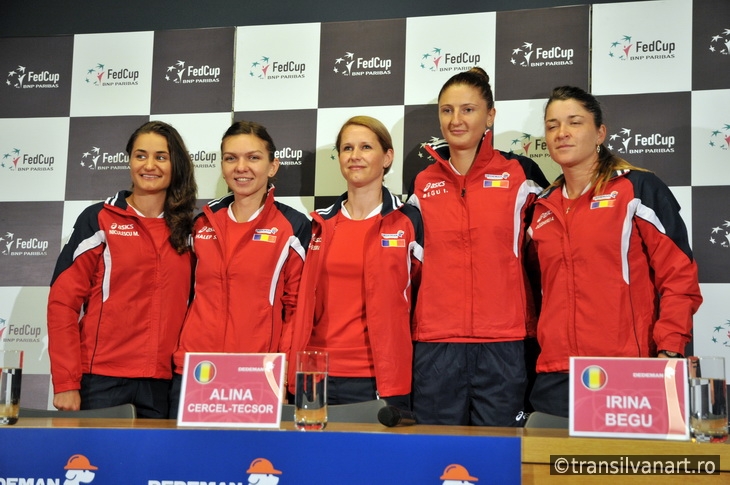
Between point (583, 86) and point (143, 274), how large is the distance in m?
2.15

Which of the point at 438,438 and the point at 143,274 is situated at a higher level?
the point at 143,274

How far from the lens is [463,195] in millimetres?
3172

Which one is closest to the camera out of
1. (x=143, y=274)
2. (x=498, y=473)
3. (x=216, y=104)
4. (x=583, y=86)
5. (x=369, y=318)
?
(x=498, y=473)

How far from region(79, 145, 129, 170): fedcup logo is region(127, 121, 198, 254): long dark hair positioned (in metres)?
0.63

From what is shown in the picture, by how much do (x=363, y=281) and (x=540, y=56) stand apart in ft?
4.60

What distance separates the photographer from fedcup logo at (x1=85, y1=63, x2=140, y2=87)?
4.04m

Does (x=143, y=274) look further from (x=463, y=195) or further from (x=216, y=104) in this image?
(x=463, y=195)

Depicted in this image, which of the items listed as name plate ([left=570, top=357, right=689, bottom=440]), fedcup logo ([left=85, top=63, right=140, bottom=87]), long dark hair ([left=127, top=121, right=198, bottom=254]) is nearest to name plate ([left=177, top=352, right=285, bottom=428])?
name plate ([left=570, top=357, right=689, bottom=440])

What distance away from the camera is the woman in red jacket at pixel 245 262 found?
3.13 meters

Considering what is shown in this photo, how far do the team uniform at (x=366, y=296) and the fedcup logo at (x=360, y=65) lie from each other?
0.81 m

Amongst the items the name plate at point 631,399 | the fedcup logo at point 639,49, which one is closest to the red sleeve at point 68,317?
the name plate at point 631,399

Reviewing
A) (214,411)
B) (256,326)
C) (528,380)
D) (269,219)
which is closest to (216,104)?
(269,219)

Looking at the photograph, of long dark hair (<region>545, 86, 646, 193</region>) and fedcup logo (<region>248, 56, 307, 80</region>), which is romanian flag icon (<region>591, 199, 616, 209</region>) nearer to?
long dark hair (<region>545, 86, 646, 193</region>)

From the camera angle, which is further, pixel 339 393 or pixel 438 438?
pixel 339 393
